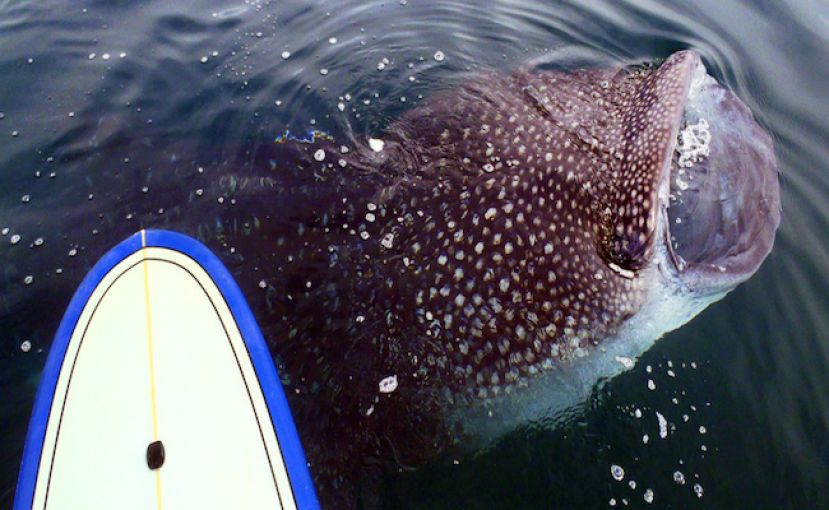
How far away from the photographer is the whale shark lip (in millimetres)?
3012

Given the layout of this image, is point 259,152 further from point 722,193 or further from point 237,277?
point 722,193

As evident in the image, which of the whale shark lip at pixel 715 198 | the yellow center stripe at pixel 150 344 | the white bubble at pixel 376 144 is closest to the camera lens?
the yellow center stripe at pixel 150 344

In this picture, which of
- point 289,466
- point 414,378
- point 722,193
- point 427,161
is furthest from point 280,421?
point 722,193

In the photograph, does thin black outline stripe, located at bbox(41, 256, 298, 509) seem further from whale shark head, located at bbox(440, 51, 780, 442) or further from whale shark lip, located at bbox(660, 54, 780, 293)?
whale shark lip, located at bbox(660, 54, 780, 293)

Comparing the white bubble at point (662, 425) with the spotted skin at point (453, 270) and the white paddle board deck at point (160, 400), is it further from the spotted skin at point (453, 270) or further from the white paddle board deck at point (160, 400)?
the white paddle board deck at point (160, 400)

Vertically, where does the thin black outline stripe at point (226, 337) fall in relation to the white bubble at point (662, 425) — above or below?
above

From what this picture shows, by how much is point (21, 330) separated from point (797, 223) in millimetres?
4473

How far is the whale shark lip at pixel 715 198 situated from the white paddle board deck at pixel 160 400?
1992mm

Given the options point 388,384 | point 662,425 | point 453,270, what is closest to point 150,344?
point 388,384

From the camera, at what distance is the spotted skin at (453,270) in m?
2.68

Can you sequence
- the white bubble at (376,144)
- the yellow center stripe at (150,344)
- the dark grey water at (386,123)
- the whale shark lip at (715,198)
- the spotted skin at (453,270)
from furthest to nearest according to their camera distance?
the white bubble at (376,144) < the whale shark lip at (715,198) < the dark grey water at (386,123) < the spotted skin at (453,270) < the yellow center stripe at (150,344)

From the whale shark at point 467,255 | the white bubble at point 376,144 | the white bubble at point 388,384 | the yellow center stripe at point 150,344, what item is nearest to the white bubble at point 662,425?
the whale shark at point 467,255

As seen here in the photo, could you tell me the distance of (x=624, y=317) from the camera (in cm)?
276

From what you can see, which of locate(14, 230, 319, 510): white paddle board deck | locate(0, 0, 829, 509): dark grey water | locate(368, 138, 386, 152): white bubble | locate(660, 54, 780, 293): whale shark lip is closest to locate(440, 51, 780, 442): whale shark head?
locate(660, 54, 780, 293): whale shark lip
